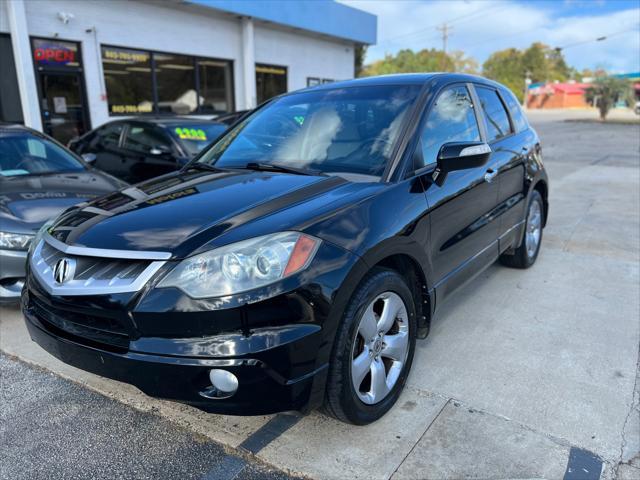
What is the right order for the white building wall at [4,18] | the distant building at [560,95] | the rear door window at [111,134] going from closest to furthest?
the rear door window at [111,134] → the white building wall at [4,18] → the distant building at [560,95]

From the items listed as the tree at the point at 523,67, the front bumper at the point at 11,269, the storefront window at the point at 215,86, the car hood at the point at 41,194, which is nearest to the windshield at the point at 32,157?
the car hood at the point at 41,194

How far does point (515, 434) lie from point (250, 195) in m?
1.80

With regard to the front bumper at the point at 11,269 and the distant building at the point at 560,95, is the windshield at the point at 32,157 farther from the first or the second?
the distant building at the point at 560,95

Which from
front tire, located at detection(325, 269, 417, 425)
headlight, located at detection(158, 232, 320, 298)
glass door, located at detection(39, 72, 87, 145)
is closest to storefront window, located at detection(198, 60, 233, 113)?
glass door, located at detection(39, 72, 87, 145)

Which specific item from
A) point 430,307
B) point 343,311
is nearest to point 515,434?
point 430,307

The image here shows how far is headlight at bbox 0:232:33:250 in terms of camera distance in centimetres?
378

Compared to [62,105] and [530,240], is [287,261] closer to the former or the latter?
[530,240]

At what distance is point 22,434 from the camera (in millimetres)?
2668

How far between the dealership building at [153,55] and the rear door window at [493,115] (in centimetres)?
981

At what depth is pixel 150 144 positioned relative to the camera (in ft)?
24.4

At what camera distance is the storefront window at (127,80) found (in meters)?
12.5

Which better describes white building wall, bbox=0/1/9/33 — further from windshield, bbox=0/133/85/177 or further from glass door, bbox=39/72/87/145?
windshield, bbox=0/133/85/177

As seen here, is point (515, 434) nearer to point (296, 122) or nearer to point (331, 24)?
point (296, 122)

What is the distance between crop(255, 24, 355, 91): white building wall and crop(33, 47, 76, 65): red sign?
6.51m
